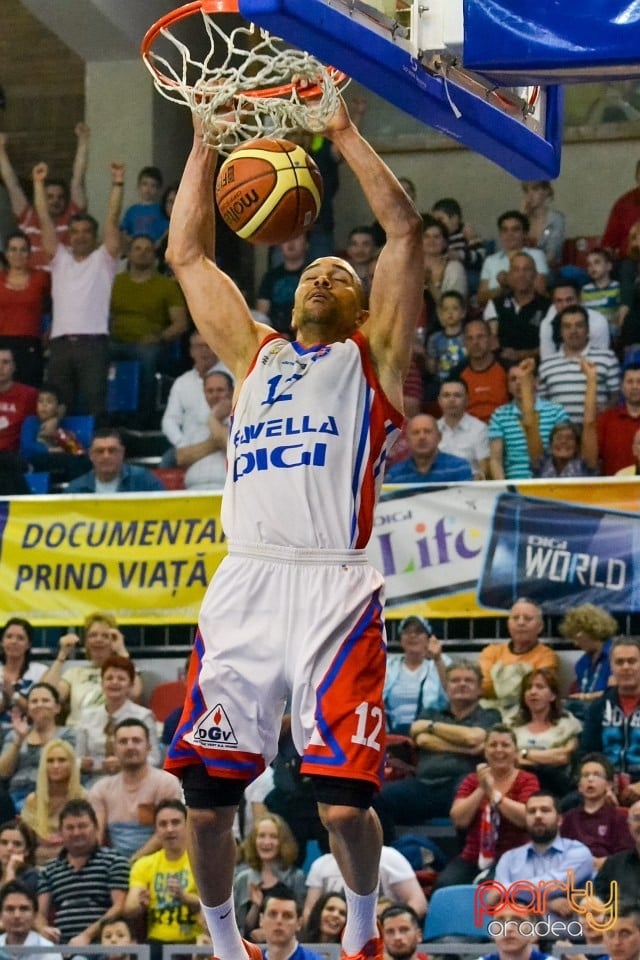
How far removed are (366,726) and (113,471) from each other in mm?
7848

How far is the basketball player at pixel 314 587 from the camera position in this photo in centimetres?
610

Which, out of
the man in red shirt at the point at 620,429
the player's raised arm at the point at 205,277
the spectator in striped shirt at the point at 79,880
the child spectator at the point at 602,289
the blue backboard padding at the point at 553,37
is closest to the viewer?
the blue backboard padding at the point at 553,37

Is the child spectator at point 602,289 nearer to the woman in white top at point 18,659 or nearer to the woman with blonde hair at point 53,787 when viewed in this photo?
the woman in white top at point 18,659

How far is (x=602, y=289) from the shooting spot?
Result: 1396 centimetres

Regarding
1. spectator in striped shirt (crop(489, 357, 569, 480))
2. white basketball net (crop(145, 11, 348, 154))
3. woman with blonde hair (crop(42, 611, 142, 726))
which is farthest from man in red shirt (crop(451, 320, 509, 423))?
white basketball net (crop(145, 11, 348, 154))

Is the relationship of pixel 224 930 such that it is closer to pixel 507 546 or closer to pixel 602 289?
pixel 507 546

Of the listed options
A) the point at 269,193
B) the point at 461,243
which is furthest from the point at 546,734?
the point at 269,193

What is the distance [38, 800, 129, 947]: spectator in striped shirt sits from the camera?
34.9 ft

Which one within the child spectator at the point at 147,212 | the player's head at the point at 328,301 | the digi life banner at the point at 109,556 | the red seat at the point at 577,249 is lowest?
the player's head at the point at 328,301

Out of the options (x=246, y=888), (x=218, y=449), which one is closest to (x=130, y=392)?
(x=218, y=449)

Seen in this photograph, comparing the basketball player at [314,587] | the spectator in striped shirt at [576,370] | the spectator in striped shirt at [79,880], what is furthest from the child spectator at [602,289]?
the basketball player at [314,587]

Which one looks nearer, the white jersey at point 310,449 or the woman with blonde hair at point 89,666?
the white jersey at point 310,449

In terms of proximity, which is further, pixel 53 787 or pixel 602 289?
pixel 602 289

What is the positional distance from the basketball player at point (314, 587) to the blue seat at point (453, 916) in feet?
11.8
